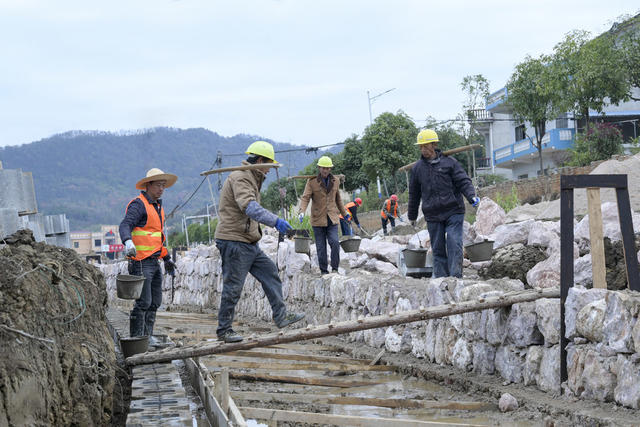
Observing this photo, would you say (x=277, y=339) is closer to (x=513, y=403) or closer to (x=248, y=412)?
(x=248, y=412)

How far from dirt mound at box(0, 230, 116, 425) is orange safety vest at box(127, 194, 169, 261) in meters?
2.04

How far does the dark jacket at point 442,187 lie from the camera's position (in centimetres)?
731

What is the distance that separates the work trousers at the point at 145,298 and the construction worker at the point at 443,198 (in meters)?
2.86

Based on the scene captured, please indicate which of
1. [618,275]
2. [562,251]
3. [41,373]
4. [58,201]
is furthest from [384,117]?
[58,201]

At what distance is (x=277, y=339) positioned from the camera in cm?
534

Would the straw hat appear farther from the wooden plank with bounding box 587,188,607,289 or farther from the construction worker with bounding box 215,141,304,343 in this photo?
the wooden plank with bounding box 587,188,607,289

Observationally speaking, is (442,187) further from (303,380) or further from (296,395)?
(296,395)

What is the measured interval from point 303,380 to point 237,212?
1.54 metres

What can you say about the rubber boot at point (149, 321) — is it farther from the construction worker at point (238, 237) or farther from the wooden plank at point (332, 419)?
the wooden plank at point (332, 419)

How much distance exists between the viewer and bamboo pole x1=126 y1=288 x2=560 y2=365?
5.04 metres

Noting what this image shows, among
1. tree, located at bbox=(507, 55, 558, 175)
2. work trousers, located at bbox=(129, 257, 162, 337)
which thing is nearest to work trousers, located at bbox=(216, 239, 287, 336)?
work trousers, located at bbox=(129, 257, 162, 337)

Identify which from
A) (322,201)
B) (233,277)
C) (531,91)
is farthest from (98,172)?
(233,277)

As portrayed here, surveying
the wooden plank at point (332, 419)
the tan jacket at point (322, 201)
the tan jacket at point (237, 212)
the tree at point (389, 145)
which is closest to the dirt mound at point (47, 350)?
the wooden plank at point (332, 419)

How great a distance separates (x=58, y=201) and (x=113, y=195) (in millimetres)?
13286
